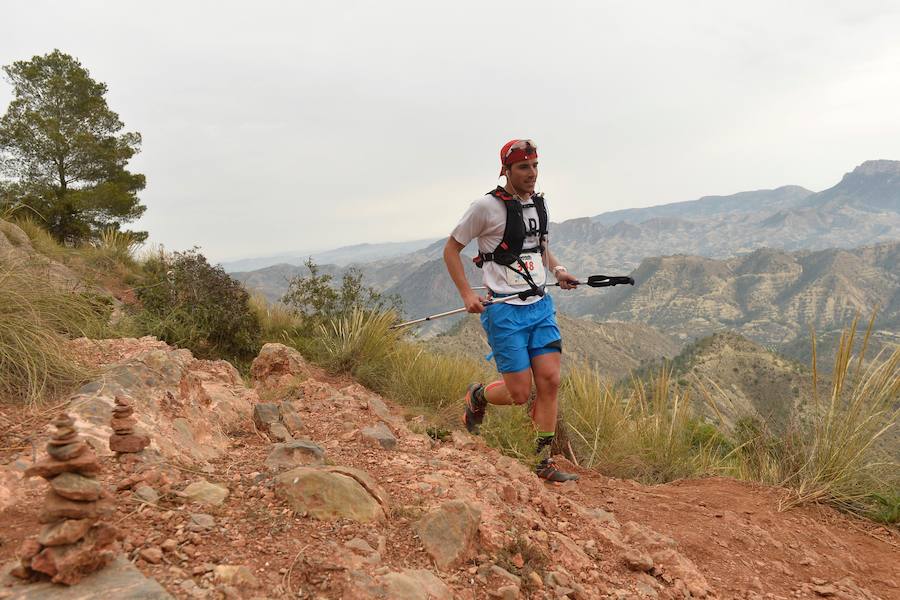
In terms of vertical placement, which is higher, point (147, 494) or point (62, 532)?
point (62, 532)

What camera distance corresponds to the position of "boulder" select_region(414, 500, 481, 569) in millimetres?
1964

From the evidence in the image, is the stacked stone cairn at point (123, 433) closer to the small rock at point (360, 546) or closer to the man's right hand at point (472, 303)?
the small rock at point (360, 546)

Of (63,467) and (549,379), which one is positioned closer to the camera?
(63,467)

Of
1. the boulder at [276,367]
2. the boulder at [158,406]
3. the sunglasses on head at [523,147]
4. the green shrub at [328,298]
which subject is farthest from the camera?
the green shrub at [328,298]

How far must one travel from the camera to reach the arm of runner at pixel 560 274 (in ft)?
12.8

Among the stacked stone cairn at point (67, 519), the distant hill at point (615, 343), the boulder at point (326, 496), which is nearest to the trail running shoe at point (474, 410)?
the boulder at point (326, 496)

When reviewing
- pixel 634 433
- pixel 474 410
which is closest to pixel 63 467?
pixel 474 410

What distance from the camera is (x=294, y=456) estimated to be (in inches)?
96.7

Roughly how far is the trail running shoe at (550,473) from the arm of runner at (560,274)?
4.21 feet

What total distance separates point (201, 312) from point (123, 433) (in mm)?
4654

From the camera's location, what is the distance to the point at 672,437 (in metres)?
4.73

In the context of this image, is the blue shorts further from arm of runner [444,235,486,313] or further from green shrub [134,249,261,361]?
green shrub [134,249,261,361]

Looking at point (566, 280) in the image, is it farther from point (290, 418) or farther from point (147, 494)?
point (147, 494)

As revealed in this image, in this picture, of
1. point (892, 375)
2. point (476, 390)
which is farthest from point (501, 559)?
point (892, 375)
